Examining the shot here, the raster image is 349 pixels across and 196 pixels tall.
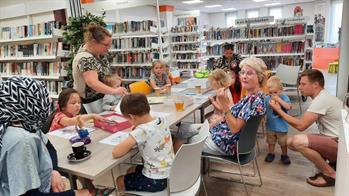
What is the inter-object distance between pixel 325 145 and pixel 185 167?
148cm

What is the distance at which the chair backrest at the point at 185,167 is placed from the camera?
4.81 ft

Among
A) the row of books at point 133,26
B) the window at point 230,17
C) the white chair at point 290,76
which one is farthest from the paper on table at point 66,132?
the window at point 230,17

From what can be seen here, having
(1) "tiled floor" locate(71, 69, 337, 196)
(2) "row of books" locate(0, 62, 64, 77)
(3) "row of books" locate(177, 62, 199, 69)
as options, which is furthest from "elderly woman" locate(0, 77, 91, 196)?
(3) "row of books" locate(177, 62, 199, 69)

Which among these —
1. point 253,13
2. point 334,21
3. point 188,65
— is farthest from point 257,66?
point 253,13

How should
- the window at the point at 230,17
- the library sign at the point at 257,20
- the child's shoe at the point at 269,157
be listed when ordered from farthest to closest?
the window at the point at 230,17 < the library sign at the point at 257,20 < the child's shoe at the point at 269,157

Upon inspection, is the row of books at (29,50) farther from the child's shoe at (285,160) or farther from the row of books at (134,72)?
the child's shoe at (285,160)

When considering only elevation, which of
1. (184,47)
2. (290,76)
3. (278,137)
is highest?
(184,47)

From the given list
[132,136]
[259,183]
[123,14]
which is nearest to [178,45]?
[123,14]

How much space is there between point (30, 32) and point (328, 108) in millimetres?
5379

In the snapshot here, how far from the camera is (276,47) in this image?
244 inches

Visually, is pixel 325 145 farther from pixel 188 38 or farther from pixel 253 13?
pixel 253 13

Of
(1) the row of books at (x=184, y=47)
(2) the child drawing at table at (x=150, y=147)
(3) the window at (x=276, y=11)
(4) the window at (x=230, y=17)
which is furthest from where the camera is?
(4) the window at (x=230, y=17)

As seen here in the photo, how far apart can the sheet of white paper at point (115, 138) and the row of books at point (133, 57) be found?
435cm

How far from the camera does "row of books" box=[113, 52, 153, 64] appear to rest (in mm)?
6061
